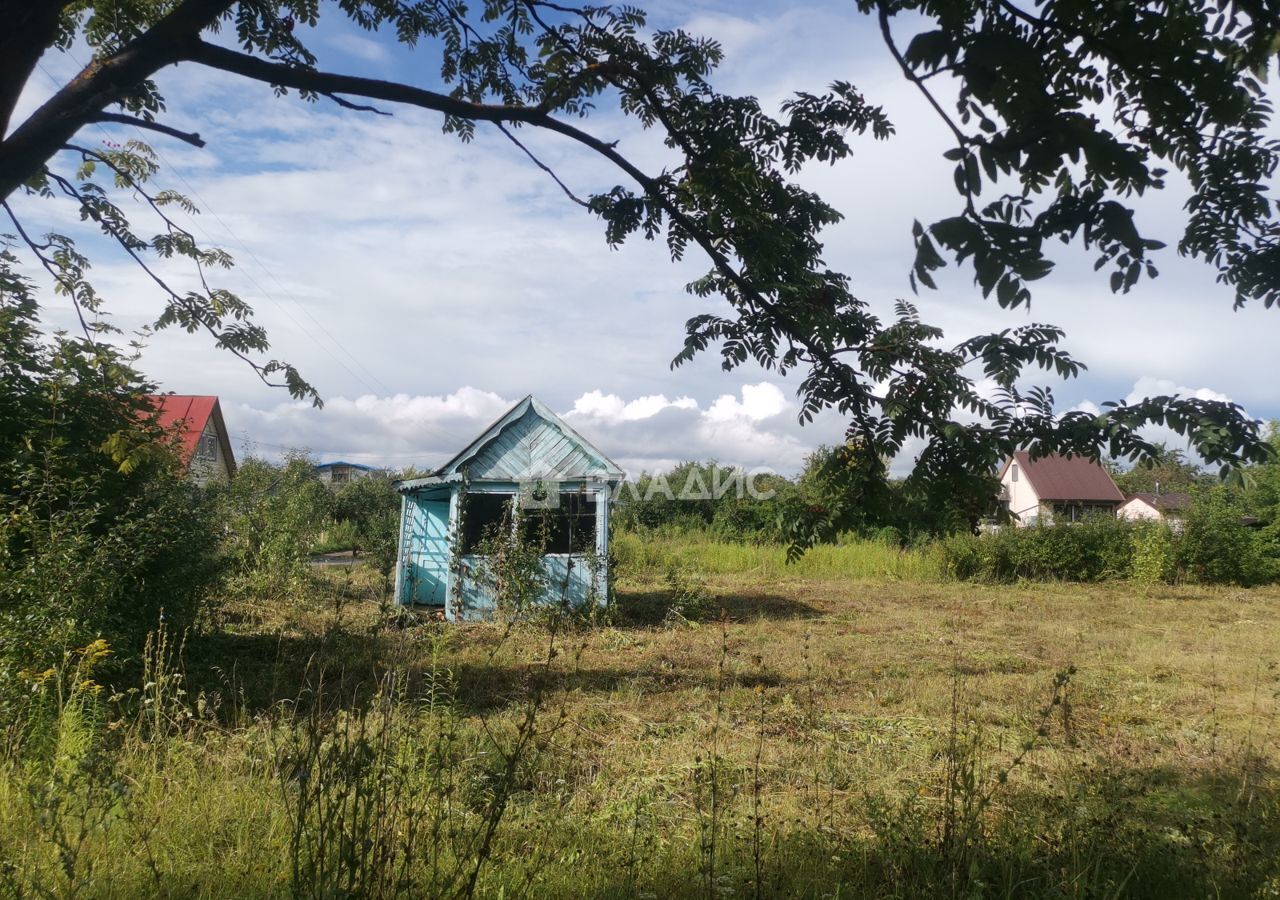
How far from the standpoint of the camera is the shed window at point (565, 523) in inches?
483

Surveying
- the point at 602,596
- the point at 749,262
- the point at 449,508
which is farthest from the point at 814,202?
the point at 449,508

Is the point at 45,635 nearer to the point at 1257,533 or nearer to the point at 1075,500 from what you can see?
the point at 1257,533

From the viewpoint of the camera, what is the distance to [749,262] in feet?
13.2

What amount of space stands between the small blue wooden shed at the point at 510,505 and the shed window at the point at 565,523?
2cm

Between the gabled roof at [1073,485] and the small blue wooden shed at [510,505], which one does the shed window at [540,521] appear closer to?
the small blue wooden shed at [510,505]

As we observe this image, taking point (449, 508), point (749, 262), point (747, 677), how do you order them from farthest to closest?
point (449, 508), point (747, 677), point (749, 262)

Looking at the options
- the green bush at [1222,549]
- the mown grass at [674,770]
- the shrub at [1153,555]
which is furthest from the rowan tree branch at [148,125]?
the green bush at [1222,549]

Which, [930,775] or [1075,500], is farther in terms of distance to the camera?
[1075,500]

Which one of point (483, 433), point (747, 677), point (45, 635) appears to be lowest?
point (747, 677)

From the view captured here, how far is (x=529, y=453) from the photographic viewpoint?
41.9 ft

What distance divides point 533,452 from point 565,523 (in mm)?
1399

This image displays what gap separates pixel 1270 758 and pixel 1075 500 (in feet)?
125

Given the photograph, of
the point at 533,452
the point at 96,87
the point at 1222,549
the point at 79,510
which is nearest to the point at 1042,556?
the point at 1222,549

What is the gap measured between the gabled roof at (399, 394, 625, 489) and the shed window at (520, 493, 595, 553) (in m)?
0.50
